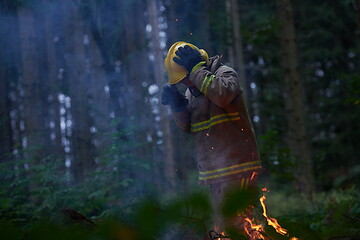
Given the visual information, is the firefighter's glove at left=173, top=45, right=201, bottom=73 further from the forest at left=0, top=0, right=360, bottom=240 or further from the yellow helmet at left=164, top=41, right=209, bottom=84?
the forest at left=0, top=0, right=360, bottom=240

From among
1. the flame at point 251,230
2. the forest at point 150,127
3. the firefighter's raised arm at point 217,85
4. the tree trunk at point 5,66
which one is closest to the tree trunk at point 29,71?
the forest at point 150,127

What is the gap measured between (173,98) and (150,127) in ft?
15.2

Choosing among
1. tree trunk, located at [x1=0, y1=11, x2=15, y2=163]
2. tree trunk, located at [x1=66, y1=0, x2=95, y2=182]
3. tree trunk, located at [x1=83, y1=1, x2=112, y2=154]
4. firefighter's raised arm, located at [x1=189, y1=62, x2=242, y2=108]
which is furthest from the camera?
tree trunk, located at [x1=0, y1=11, x2=15, y2=163]

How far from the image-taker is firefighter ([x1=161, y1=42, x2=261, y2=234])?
351 cm

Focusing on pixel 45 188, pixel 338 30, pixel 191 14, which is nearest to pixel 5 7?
pixel 45 188

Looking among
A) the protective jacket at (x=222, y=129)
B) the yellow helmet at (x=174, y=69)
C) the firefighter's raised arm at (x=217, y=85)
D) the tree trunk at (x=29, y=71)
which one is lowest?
the protective jacket at (x=222, y=129)

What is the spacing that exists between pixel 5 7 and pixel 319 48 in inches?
547

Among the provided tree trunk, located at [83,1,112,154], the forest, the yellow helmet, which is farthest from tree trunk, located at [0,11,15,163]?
the yellow helmet

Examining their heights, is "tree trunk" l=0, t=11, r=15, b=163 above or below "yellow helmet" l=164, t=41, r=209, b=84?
above

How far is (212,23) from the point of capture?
21.2m

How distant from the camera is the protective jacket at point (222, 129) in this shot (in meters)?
3.50

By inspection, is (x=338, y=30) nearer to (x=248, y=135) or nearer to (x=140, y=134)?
(x=140, y=134)

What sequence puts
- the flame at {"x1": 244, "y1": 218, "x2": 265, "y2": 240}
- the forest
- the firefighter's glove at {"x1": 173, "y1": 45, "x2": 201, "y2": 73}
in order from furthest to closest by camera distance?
the firefighter's glove at {"x1": 173, "y1": 45, "x2": 201, "y2": 73}
the flame at {"x1": 244, "y1": 218, "x2": 265, "y2": 240}
the forest

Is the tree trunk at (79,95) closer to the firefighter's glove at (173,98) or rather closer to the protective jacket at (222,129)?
the firefighter's glove at (173,98)
